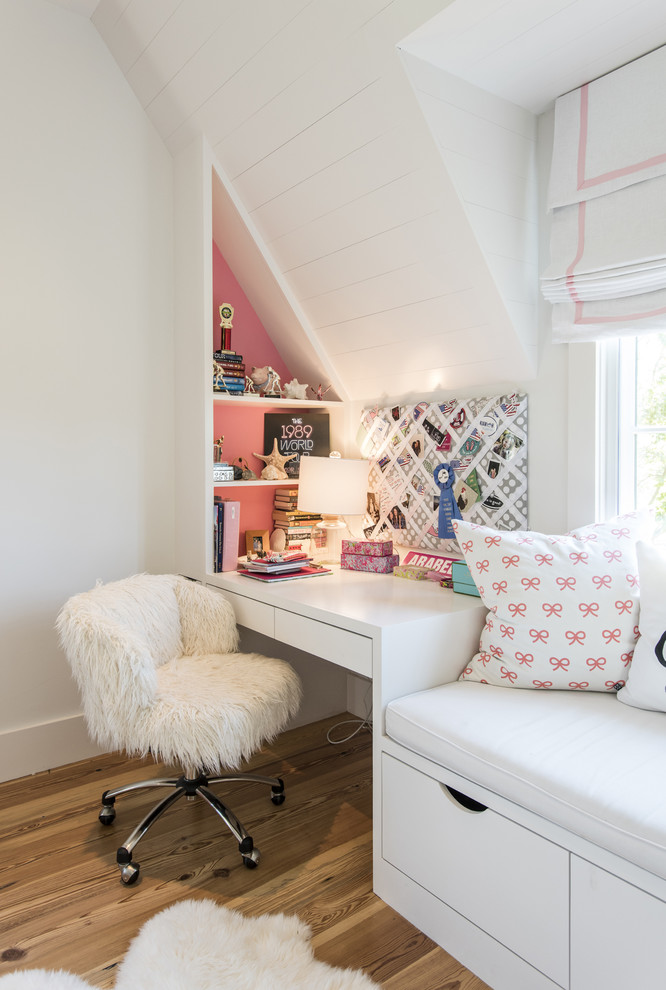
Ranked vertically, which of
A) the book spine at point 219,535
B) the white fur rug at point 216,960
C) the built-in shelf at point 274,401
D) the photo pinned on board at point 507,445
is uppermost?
the built-in shelf at point 274,401

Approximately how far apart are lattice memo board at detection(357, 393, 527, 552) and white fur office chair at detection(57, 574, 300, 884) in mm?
804

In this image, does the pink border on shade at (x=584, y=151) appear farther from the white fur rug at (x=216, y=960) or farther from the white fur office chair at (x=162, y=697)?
the white fur rug at (x=216, y=960)

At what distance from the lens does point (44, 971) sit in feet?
4.75

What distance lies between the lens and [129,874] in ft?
5.74

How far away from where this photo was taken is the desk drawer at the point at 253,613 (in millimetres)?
2143

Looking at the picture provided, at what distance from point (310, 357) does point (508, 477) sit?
3.52 feet

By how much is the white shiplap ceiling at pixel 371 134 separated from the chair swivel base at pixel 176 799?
152 cm

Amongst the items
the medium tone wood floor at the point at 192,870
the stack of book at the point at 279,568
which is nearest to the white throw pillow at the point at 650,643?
the medium tone wood floor at the point at 192,870

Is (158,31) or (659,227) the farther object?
(158,31)

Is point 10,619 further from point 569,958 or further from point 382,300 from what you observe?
point 569,958

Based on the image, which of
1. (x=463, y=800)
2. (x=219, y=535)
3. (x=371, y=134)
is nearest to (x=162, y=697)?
(x=219, y=535)

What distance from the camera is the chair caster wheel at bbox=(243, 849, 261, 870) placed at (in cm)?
182

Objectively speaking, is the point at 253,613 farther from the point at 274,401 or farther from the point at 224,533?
the point at 274,401

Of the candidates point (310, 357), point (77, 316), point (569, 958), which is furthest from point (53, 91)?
point (569, 958)
